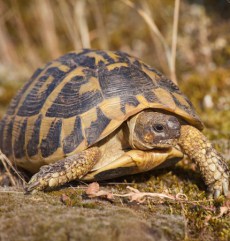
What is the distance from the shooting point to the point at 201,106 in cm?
607

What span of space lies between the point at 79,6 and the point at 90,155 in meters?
3.56

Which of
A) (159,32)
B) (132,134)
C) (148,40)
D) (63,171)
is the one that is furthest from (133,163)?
(148,40)

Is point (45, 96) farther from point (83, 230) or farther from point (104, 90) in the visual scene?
point (83, 230)

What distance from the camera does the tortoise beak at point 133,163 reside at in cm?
342

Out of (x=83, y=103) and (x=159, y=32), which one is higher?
(x=159, y=32)

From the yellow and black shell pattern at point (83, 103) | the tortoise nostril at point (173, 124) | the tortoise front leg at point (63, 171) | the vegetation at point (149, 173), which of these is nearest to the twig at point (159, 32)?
the vegetation at point (149, 173)

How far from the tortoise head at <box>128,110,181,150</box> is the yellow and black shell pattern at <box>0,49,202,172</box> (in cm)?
10

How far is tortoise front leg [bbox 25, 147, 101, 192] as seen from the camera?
3.19m

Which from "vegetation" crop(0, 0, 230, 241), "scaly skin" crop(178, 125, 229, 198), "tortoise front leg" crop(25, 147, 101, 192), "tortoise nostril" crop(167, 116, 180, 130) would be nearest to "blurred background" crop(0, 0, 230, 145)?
"vegetation" crop(0, 0, 230, 241)

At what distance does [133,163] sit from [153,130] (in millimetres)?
328

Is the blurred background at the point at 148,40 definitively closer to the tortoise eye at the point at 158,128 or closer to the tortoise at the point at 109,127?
the tortoise at the point at 109,127

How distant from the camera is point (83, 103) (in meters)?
3.61

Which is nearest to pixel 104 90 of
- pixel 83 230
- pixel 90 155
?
pixel 90 155

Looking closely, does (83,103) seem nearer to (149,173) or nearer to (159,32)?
(149,173)
